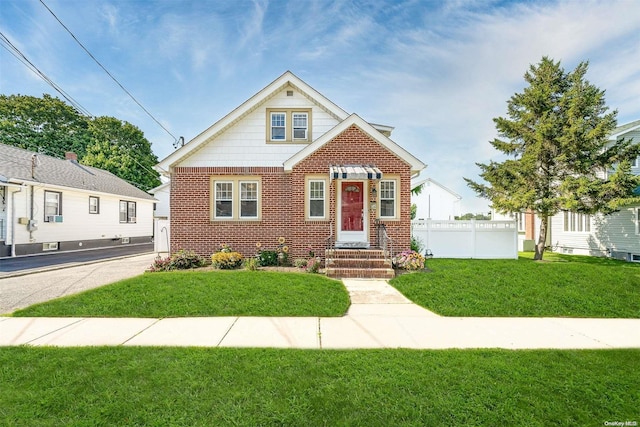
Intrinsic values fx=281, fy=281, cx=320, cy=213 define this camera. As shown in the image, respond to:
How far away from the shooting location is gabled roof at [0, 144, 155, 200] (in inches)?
575

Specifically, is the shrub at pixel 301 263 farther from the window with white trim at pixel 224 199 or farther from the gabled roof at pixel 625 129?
the gabled roof at pixel 625 129

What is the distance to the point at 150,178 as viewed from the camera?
36000 mm

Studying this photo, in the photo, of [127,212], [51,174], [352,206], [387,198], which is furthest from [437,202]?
[51,174]

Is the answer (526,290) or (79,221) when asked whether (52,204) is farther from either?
(526,290)

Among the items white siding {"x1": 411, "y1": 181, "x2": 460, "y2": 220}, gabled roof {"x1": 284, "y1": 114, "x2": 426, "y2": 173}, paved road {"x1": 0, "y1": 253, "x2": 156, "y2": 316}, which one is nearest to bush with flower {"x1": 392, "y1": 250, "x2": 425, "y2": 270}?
gabled roof {"x1": 284, "y1": 114, "x2": 426, "y2": 173}

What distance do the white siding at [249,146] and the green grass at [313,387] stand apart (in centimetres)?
862

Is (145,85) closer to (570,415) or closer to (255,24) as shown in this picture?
(255,24)

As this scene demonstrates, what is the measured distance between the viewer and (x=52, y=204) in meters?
16.2

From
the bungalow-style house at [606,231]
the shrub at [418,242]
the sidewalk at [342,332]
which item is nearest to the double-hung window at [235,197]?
the sidewalk at [342,332]

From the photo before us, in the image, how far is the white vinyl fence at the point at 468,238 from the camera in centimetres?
1242

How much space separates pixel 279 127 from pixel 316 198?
355 centimetres

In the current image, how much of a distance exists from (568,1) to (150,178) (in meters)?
40.2

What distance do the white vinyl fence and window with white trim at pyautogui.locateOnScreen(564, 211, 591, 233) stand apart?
732 centimetres

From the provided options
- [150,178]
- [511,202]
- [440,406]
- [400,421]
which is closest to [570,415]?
[440,406]
